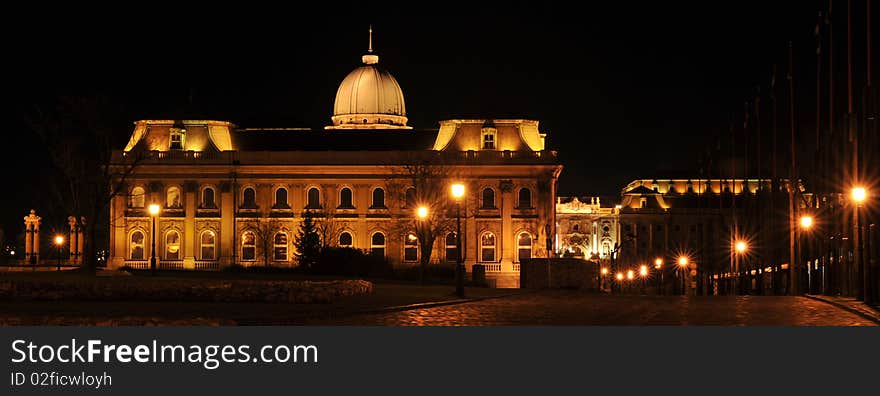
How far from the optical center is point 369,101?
14238cm

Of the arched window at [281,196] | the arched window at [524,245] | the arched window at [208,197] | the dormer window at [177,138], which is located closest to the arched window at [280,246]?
the arched window at [281,196]

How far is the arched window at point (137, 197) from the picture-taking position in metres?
125

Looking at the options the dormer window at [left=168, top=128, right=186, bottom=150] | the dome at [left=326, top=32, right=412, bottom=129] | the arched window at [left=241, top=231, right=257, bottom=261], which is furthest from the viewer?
the dome at [left=326, top=32, right=412, bottom=129]

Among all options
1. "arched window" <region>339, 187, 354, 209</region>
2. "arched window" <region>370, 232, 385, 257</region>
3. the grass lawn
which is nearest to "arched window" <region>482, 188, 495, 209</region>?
"arched window" <region>370, 232, 385, 257</region>

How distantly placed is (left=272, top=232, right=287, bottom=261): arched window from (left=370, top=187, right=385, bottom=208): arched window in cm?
721

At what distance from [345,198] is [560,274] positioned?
152 feet

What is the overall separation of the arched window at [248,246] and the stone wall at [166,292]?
78.8 meters

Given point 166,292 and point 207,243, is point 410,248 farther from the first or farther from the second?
point 166,292

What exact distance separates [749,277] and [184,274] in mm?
25633

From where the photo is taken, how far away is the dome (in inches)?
5586

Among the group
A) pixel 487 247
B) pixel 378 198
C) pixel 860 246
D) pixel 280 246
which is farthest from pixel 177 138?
pixel 860 246

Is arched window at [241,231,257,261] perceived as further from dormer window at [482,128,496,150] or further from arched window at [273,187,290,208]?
dormer window at [482,128,496,150]

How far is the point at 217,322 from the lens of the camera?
101ft

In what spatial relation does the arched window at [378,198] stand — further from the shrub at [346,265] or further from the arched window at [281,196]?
the shrub at [346,265]
